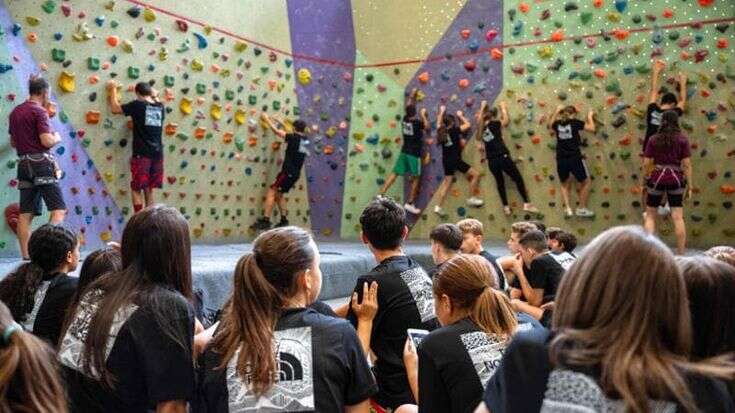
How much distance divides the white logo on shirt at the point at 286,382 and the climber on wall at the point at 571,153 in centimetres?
754

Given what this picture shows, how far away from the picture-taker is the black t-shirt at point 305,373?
70.3 inches

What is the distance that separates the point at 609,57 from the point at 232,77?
4501 mm

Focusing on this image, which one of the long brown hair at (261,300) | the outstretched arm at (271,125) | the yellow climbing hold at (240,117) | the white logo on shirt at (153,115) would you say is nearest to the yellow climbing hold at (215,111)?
the yellow climbing hold at (240,117)

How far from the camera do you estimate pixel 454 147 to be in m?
9.77

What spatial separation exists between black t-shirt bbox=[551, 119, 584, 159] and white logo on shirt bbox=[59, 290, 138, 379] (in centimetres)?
751

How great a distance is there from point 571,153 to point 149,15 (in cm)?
497

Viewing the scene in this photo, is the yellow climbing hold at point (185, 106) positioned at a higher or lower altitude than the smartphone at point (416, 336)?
higher

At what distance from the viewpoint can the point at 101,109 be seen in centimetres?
723

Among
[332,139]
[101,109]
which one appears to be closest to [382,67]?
[332,139]

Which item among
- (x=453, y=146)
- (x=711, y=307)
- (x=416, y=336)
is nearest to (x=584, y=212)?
(x=453, y=146)

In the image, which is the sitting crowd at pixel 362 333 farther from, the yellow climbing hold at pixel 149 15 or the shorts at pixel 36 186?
the yellow climbing hold at pixel 149 15

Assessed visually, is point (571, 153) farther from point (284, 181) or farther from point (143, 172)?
point (143, 172)

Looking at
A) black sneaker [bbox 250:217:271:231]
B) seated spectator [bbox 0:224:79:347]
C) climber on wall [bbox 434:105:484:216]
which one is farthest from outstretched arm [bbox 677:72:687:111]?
seated spectator [bbox 0:224:79:347]

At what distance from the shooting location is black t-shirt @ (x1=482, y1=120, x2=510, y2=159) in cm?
938
